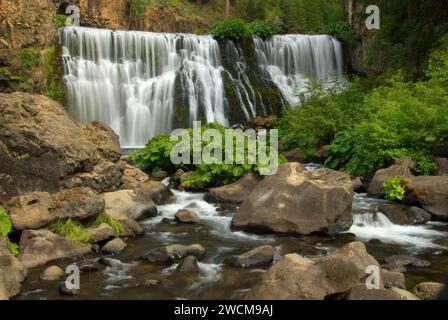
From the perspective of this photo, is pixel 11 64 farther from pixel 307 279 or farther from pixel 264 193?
pixel 307 279

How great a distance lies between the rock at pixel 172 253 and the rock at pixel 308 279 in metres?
2.66

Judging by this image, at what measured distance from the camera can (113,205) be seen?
1099 centimetres

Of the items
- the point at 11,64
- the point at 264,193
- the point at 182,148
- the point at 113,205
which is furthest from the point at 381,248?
the point at 11,64

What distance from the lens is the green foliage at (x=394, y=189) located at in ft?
40.6

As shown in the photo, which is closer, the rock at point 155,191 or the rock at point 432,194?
the rock at point 432,194

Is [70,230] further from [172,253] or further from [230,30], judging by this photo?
[230,30]

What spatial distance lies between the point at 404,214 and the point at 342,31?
2225 centimetres

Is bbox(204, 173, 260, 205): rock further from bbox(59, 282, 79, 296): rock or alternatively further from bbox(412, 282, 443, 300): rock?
bbox(412, 282, 443, 300): rock

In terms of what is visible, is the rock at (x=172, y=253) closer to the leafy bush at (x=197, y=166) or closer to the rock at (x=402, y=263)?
the rock at (x=402, y=263)

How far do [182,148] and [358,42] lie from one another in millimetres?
19392

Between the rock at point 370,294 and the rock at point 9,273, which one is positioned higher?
the rock at point 370,294

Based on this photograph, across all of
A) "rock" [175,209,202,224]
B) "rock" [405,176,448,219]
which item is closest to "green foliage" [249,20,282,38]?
"rock" [405,176,448,219]

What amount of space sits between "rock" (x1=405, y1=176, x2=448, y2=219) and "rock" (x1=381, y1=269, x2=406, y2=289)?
4789 millimetres

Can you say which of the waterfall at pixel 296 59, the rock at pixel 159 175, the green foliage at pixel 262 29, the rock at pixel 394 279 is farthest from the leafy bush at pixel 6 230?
the green foliage at pixel 262 29
